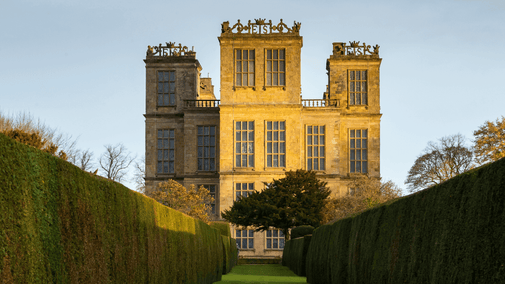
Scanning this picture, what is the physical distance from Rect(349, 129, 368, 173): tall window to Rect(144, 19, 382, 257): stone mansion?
0.25 feet

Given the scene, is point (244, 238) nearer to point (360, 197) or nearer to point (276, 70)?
point (360, 197)

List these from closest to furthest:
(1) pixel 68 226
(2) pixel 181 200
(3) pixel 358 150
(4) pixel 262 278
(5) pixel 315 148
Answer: (1) pixel 68 226
(4) pixel 262 278
(2) pixel 181 200
(5) pixel 315 148
(3) pixel 358 150

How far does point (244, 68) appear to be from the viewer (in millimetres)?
39438

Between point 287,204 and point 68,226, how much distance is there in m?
28.4

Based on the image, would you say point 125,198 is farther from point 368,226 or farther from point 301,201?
point 301,201

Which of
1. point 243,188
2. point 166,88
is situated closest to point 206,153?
point 243,188

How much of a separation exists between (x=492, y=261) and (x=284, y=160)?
114 ft

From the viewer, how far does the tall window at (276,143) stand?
128ft

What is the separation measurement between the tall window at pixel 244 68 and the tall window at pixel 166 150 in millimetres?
7097

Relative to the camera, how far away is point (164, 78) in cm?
4306

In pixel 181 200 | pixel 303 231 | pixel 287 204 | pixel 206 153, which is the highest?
pixel 206 153

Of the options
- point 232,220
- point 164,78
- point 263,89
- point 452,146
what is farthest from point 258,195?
point 452,146

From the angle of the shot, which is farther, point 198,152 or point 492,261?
point 198,152

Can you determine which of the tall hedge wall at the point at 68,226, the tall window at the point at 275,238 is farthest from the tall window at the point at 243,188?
the tall hedge wall at the point at 68,226
